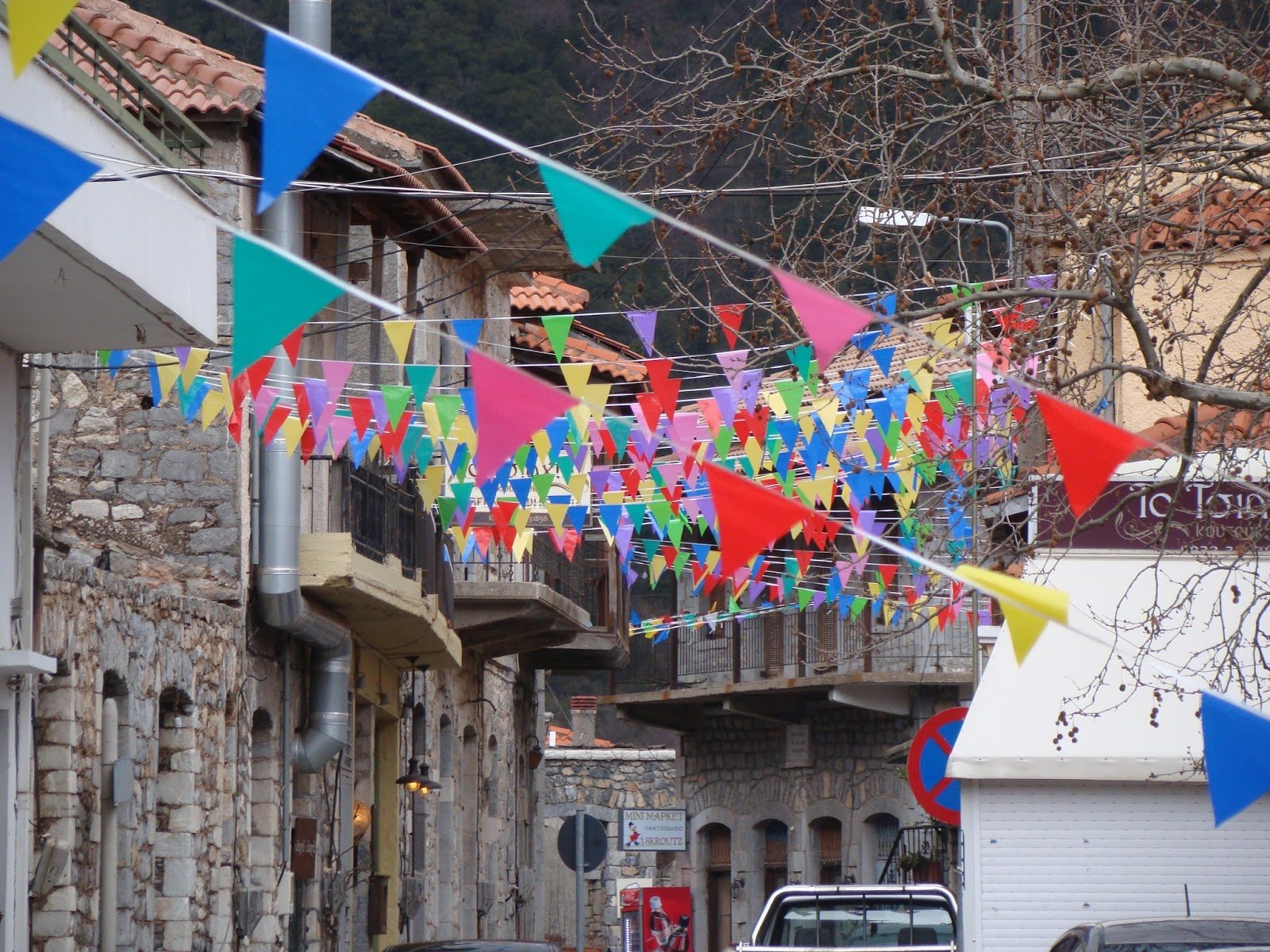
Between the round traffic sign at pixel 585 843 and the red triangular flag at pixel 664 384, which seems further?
the round traffic sign at pixel 585 843

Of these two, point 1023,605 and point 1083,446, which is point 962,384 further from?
point 1023,605

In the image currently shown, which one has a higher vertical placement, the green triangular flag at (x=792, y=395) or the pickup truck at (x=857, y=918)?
the green triangular flag at (x=792, y=395)

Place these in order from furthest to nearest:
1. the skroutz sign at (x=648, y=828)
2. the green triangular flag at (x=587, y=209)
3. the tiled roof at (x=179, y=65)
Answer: the skroutz sign at (x=648, y=828) → the tiled roof at (x=179, y=65) → the green triangular flag at (x=587, y=209)

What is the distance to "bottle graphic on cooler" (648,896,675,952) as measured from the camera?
27.1 meters

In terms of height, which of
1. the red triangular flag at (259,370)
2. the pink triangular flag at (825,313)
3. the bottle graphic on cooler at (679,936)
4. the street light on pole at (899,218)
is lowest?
the bottle graphic on cooler at (679,936)

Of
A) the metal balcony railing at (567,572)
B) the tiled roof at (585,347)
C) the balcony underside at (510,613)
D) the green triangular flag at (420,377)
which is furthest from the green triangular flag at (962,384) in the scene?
the tiled roof at (585,347)

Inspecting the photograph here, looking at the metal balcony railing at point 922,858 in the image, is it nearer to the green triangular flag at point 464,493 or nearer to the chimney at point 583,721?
the green triangular flag at point 464,493

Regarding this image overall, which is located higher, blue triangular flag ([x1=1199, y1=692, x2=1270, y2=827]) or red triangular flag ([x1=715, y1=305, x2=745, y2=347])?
red triangular flag ([x1=715, y1=305, x2=745, y2=347])

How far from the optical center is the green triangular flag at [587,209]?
15.7 feet

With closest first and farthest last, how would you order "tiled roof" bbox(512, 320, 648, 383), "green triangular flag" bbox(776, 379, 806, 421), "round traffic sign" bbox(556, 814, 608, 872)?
"green triangular flag" bbox(776, 379, 806, 421) → "round traffic sign" bbox(556, 814, 608, 872) → "tiled roof" bbox(512, 320, 648, 383)

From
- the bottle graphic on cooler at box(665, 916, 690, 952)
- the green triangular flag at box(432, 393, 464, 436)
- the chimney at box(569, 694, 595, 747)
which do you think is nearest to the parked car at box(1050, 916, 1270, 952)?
the green triangular flag at box(432, 393, 464, 436)

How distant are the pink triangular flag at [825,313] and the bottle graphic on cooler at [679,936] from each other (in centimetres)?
2299

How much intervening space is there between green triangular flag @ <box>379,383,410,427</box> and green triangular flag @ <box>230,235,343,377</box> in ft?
19.8

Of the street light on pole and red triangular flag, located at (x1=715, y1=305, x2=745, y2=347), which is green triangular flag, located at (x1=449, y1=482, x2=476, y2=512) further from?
the street light on pole
